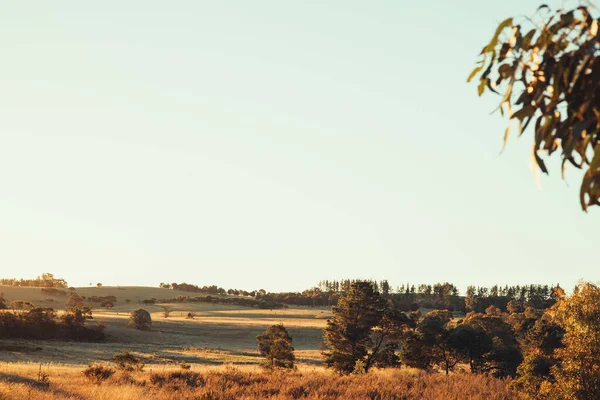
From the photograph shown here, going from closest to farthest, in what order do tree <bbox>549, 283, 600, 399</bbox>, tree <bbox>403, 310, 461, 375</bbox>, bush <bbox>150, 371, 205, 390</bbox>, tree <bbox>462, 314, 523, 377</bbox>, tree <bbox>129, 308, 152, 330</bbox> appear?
bush <bbox>150, 371, 205, 390</bbox>, tree <bbox>549, 283, 600, 399</bbox>, tree <bbox>403, 310, 461, 375</bbox>, tree <bbox>462, 314, 523, 377</bbox>, tree <bbox>129, 308, 152, 330</bbox>

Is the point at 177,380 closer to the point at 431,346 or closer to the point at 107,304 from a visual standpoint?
the point at 431,346

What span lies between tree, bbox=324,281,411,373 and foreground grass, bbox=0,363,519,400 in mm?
22023

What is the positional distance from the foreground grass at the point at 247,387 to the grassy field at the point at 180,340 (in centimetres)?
2788

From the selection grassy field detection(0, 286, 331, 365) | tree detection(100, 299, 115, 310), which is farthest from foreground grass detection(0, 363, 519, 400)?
tree detection(100, 299, 115, 310)

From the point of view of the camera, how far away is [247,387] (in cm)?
2578

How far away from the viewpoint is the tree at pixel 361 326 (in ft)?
178

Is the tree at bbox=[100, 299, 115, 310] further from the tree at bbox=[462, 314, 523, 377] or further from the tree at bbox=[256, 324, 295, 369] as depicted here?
the tree at bbox=[462, 314, 523, 377]

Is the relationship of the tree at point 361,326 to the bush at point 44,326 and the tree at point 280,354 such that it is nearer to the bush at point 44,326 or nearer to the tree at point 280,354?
the tree at point 280,354

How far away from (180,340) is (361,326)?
172 ft

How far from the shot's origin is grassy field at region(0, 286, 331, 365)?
6306 centimetres

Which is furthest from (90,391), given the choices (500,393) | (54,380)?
(500,393)

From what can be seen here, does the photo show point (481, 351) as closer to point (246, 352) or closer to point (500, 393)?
point (500, 393)

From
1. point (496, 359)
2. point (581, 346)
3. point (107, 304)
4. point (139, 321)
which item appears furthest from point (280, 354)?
point (107, 304)

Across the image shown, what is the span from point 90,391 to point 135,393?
101 inches
